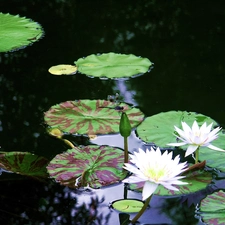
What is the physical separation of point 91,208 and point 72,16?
2.02 m

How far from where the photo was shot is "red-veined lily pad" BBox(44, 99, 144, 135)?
6.16 feet

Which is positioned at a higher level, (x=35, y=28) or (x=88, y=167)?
(x=35, y=28)

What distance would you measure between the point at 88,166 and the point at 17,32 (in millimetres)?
1487

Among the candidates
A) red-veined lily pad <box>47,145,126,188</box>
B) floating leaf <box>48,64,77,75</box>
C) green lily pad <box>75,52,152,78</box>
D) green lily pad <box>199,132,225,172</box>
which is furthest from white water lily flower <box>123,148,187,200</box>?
floating leaf <box>48,64,77,75</box>

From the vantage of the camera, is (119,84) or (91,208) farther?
(119,84)

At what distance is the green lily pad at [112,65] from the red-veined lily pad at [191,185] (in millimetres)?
904

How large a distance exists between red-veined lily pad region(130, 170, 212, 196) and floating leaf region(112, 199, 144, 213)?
6 centimetres

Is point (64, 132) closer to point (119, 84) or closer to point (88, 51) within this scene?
point (119, 84)

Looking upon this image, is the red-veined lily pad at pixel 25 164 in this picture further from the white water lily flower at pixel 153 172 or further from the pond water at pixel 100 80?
the white water lily flower at pixel 153 172

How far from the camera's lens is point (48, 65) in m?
2.55

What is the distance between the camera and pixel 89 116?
195 cm

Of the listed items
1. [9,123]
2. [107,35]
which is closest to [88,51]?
[107,35]

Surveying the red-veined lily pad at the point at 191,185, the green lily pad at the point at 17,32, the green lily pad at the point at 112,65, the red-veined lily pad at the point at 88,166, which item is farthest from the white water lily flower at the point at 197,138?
the green lily pad at the point at 17,32

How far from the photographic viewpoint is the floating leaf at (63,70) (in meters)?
2.43
